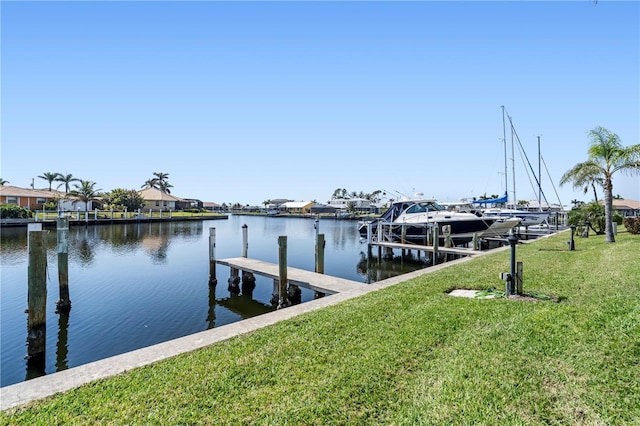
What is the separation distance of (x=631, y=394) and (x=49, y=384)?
5993 mm

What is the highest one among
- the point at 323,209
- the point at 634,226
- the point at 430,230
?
the point at 323,209

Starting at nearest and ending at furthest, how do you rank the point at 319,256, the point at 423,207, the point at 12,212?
the point at 319,256, the point at 423,207, the point at 12,212

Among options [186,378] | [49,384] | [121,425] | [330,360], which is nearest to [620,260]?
[330,360]

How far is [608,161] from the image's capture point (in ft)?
53.5

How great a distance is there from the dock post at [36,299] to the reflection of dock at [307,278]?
633 centimetres

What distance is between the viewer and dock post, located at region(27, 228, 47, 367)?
7.91 m

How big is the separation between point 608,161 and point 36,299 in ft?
70.4

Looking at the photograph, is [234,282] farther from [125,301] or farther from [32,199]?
[32,199]

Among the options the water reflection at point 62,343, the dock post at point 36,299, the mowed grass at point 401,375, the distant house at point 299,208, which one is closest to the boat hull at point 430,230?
the water reflection at point 62,343

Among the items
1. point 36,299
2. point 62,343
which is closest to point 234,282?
point 62,343

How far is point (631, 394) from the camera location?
3.32 metres

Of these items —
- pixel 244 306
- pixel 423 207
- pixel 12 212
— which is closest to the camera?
pixel 244 306

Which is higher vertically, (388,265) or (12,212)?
(12,212)

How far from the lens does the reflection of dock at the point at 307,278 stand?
1030 cm
